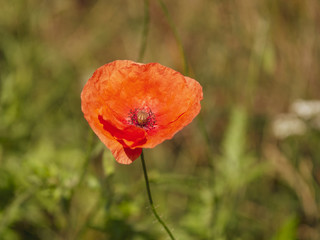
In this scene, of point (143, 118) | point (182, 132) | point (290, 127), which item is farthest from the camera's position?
point (182, 132)

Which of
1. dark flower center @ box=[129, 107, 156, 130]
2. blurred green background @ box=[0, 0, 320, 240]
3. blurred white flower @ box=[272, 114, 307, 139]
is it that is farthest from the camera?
blurred white flower @ box=[272, 114, 307, 139]

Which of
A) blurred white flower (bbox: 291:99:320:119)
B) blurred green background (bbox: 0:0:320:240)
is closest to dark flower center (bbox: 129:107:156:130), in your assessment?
blurred green background (bbox: 0:0:320:240)

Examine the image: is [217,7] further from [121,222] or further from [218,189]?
[121,222]

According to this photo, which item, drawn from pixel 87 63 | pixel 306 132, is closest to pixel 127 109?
pixel 306 132

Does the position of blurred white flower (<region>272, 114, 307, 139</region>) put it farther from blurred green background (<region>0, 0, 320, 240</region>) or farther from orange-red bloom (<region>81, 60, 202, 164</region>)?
orange-red bloom (<region>81, 60, 202, 164</region>)

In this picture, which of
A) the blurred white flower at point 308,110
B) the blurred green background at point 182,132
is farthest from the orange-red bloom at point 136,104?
the blurred white flower at point 308,110

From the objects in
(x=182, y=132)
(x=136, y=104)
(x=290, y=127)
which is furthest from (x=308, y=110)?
(x=182, y=132)

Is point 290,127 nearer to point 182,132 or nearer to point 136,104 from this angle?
point 136,104
